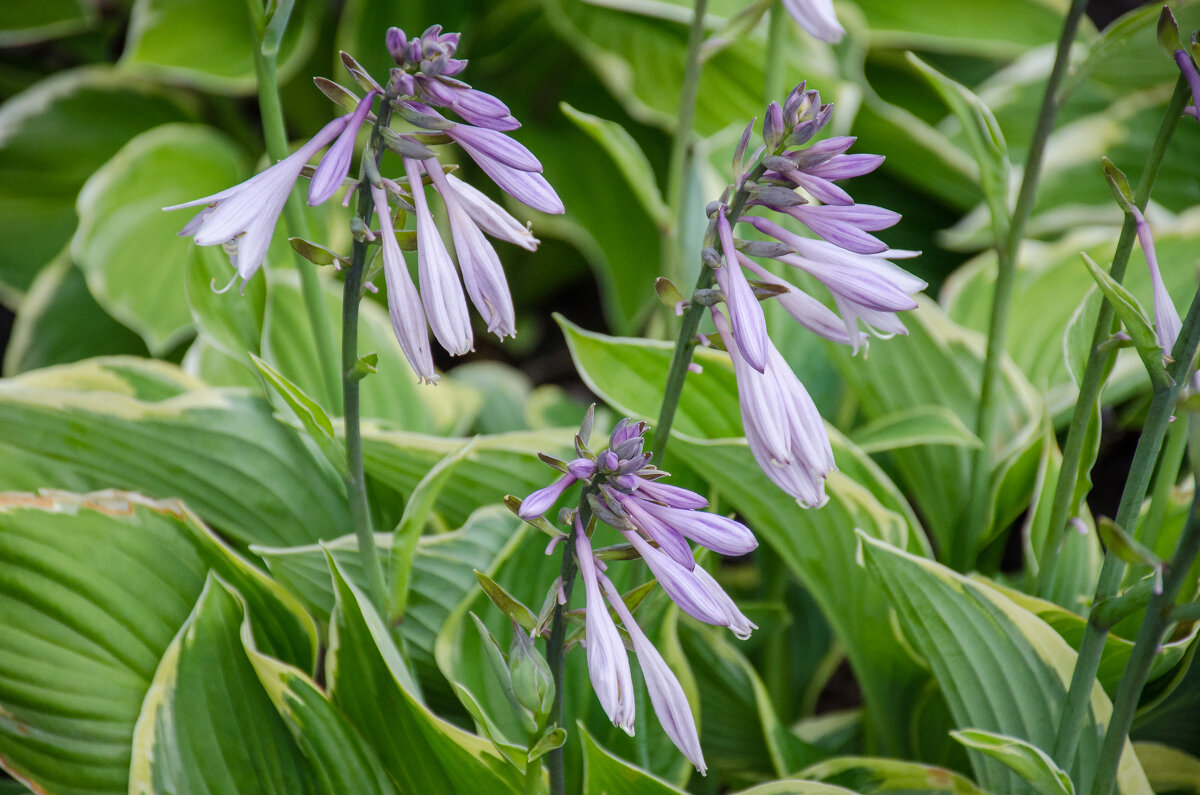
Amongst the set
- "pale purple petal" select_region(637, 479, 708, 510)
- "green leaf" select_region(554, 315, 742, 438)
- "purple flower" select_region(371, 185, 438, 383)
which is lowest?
"green leaf" select_region(554, 315, 742, 438)

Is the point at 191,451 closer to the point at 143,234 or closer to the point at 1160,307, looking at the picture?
the point at 143,234

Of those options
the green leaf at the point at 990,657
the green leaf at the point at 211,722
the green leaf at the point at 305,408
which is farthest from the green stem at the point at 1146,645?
the green leaf at the point at 211,722

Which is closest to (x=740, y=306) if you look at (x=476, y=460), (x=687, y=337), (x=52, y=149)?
(x=687, y=337)

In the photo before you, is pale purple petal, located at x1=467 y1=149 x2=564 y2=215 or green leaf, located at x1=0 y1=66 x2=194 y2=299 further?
green leaf, located at x1=0 y1=66 x2=194 y2=299

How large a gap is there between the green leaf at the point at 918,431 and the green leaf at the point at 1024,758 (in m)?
0.36

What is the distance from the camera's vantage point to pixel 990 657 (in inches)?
33.6

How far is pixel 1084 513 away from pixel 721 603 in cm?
57

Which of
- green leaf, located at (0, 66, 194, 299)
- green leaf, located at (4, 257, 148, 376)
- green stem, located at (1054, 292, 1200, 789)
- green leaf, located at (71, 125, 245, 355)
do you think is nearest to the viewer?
green stem, located at (1054, 292, 1200, 789)

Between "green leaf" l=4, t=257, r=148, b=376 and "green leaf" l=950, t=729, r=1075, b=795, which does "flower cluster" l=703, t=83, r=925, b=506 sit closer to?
"green leaf" l=950, t=729, r=1075, b=795

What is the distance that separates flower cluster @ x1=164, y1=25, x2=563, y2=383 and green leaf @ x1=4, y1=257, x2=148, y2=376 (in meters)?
1.37

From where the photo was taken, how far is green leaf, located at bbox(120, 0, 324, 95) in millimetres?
1744

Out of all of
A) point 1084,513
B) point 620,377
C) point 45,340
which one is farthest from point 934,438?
point 45,340

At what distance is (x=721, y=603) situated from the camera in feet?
1.78

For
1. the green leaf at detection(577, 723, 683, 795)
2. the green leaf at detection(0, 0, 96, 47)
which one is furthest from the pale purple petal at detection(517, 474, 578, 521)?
the green leaf at detection(0, 0, 96, 47)
